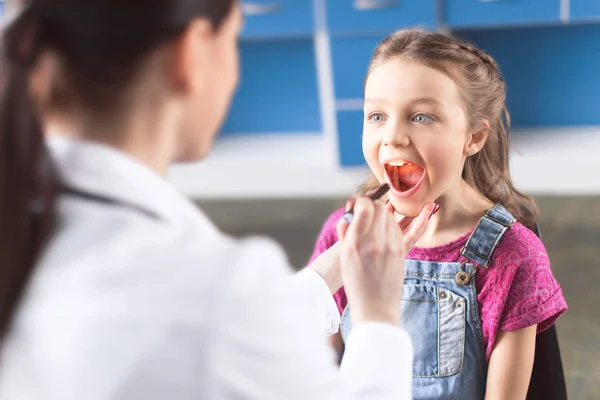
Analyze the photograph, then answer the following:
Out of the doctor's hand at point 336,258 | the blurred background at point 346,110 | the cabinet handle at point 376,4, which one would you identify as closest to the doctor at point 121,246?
the doctor's hand at point 336,258

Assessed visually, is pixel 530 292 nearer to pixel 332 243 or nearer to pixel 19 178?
pixel 332 243

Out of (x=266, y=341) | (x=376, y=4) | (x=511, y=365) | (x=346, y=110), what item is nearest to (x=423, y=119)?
(x=511, y=365)

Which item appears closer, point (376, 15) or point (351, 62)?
point (376, 15)

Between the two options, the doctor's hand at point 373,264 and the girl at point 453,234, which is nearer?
the doctor's hand at point 373,264

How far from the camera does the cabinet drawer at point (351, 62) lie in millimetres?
3291

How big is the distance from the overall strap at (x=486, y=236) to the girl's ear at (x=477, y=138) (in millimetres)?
105

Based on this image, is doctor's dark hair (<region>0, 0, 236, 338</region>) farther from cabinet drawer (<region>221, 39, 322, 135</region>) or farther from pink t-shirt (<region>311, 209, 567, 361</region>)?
cabinet drawer (<region>221, 39, 322, 135</region>)

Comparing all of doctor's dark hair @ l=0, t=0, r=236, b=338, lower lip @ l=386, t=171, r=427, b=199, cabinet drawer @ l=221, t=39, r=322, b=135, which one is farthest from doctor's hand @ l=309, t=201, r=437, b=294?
cabinet drawer @ l=221, t=39, r=322, b=135

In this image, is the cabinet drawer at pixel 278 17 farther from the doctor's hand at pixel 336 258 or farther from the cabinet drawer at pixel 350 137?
the doctor's hand at pixel 336 258

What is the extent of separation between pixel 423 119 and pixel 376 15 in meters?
2.02

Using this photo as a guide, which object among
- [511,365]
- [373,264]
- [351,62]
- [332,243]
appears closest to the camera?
[373,264]

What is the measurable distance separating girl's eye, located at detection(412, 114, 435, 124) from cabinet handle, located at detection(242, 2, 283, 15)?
2.14 metres

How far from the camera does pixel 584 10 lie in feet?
10.1

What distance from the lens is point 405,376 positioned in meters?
0.86
